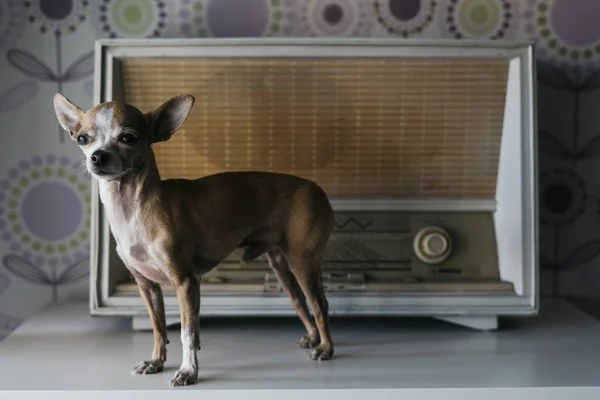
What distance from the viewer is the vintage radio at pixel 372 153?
93cm

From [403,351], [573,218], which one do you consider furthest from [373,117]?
[573,218]

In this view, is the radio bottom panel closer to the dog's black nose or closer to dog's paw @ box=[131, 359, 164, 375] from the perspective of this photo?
dog's paw @ box=[131, 359, 164, 375]

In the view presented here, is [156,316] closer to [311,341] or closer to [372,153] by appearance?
[311,341]

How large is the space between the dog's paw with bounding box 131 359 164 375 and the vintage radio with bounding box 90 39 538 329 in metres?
0.16

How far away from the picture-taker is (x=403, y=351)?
872mm

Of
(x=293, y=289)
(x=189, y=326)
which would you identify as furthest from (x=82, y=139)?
(x=293, y=289)

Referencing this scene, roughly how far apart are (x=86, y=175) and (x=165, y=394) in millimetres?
581

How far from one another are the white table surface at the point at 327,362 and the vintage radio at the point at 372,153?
48 mm

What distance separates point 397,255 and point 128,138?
0.46m

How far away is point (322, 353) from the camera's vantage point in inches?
32.6

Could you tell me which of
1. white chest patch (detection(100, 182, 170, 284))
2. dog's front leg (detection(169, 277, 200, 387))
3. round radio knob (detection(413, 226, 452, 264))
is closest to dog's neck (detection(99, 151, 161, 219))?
white chest patch (detection(100, 182, 170, 284))

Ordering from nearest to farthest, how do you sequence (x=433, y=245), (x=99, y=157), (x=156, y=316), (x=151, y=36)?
(x=99, y=157), (x=156, y=316), (x=433, y=245), (x=151, y=36)

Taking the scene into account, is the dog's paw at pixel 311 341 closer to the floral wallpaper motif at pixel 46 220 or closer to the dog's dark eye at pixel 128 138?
the dog's dark eye at pixel 128 138

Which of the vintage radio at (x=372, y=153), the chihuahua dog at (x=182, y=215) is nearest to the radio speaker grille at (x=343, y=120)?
the vintage radio at (x=372, y=153)
